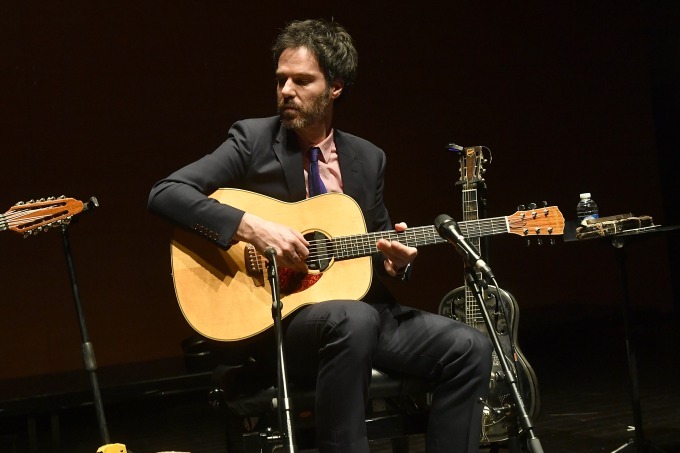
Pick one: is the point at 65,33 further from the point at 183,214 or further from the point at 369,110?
the point at 183,214

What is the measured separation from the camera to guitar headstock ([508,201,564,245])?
3.24m

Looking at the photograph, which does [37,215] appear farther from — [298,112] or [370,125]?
[370,125]

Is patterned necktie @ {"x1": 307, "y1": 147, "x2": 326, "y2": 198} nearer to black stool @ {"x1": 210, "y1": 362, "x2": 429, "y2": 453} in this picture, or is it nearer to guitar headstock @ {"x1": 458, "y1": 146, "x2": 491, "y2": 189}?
black stool @ {"x1": 210, "y1": 362, "x2": 429, "y2": 453}

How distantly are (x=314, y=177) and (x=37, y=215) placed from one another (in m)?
1.10

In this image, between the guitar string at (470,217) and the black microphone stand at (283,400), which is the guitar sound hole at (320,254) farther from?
the guitar string at (470,217)

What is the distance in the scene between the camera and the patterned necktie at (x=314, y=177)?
3309 mm

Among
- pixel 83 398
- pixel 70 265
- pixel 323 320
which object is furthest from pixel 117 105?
pixel 323 320

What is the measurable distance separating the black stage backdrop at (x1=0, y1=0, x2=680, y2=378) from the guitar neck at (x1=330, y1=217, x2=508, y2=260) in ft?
10.8

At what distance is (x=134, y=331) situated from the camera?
6.14 metres

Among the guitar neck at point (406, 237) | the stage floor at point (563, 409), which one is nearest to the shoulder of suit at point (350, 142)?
the guitar neck at point (406, 237)

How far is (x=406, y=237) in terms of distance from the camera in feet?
10.4

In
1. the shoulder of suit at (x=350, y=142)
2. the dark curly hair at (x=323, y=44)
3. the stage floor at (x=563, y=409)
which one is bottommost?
the stage floor at (x=563, y=409)

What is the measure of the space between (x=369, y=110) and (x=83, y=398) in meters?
3.10

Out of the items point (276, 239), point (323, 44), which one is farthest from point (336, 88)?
point (276, 239)
